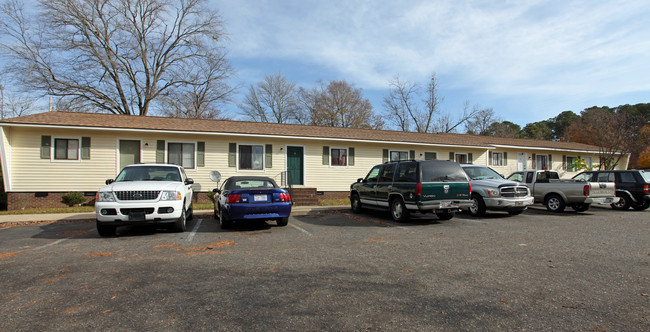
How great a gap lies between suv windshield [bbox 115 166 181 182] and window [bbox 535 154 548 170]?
25.2 m

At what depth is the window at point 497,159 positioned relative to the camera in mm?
23531

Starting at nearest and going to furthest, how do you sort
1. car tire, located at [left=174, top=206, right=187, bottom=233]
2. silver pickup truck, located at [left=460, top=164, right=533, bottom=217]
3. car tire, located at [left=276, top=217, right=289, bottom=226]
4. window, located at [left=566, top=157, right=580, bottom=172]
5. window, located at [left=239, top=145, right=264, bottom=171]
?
car tire, located at [left=174, top=206, right=187, bottom=233] → car tire, located at [left=276, top=217, right=289, bottom=226] → silver pickup truck, located at [left=460, top=164, right=533, bottom=217] → window, located at [left=239, top=145, right=264, bottom=171] → window, located at [left=566, top=157, right=580, bottom=172]

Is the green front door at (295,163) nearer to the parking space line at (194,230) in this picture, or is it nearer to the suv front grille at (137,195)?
the parking space line at (194,230)

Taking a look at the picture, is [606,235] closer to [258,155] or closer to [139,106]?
[258,155]

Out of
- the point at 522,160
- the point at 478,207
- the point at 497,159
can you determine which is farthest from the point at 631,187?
the point at 522,160

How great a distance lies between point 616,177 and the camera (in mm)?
13469

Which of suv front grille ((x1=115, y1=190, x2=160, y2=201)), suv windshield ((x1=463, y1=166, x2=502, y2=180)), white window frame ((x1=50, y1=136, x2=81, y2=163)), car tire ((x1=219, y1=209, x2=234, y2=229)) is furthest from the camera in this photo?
white window frame ((x1=50, y1=136, x2=81, y2=163))

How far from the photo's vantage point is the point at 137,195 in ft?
23.9

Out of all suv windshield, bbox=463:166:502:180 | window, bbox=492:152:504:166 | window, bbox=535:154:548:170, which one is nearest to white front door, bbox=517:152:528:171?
window, bbox=535:154:548:170

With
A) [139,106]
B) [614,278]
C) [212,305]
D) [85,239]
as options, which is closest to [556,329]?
[614,278]

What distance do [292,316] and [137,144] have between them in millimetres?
14990

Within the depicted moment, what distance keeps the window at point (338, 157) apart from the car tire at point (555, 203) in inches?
370

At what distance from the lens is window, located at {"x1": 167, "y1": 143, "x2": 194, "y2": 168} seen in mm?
15750

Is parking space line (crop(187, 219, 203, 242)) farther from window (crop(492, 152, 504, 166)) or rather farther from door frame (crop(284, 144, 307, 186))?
window (crop(492, 152, 504, 166))
